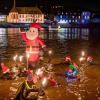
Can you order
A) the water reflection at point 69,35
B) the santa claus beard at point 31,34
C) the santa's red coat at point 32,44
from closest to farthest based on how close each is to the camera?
1. the santa claus beard at point 31,34
2. the santa's red coat at point 32,44
3. the water reflection at point 69,35

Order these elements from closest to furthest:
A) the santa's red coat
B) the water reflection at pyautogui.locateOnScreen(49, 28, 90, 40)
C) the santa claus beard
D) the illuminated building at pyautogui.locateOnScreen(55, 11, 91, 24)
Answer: the santa claus beard
the santa's red coat
the water reflection at pyautogui.locateOnScreen(49, 28, 90, 40)
the illuminated building at pyautogui.locateOnScreen(55, 11, 91, 24)

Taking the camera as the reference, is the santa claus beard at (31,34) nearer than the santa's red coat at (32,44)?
Yes

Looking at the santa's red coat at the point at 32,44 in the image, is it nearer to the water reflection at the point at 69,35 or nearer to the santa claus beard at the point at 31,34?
the santa claus beard at the point at 31,34

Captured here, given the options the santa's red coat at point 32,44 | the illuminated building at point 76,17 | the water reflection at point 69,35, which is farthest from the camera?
the illuminated building at point 76,17

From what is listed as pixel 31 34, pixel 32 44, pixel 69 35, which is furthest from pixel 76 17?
pixel 31 34

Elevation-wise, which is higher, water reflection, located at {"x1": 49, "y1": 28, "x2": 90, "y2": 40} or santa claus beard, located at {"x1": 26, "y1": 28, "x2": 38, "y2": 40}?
santa claus beard, located at {"x1": 26, "y1": 28, "x2": 38, "y2": 40}

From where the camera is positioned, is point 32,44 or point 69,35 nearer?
point 32,44

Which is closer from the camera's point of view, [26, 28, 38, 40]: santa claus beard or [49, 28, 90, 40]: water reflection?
[26, 28, 38, 40]: santa claus beard

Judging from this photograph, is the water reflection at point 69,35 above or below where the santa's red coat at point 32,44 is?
below

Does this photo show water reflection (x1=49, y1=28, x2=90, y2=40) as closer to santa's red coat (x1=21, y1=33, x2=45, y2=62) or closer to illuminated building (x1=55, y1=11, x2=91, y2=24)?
santa's red coat (x1=21, y1=33, x2=45, y2=62)

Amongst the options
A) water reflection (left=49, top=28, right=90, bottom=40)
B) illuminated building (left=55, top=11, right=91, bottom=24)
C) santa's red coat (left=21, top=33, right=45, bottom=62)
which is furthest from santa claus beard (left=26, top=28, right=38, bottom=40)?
illuminated building (left=55, top=11, right=91, bottom=24)

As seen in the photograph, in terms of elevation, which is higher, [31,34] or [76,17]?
[31,34]

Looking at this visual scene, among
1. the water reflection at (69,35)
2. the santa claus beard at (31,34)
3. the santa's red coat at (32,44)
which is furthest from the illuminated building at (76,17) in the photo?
the santa claus beard at (31,34)

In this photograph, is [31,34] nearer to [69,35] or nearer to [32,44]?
[32,44]
